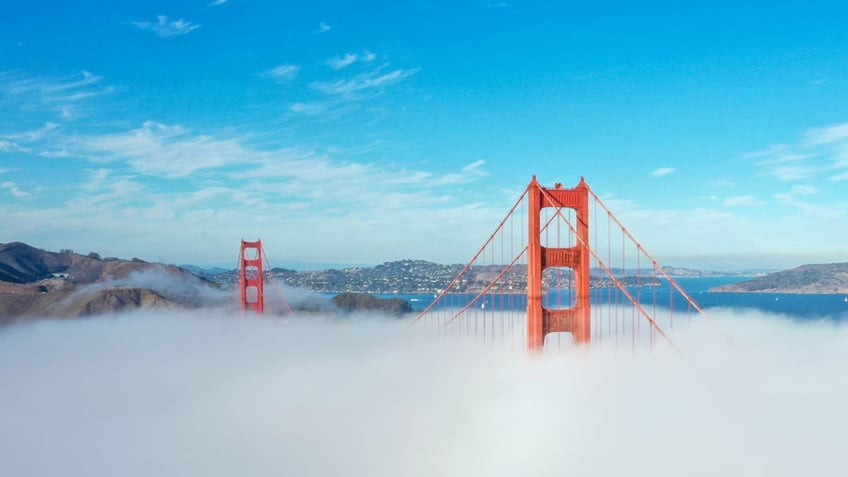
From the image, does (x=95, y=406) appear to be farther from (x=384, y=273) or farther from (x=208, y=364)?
(x=384, y=273)

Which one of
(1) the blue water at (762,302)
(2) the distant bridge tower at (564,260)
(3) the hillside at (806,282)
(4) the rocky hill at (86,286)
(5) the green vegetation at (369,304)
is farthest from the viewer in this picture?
(3) the hillside at (806,282)

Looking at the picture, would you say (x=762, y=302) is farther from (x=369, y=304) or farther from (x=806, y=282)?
(x=369, y=304)

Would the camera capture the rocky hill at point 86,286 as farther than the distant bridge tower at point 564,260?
Yes

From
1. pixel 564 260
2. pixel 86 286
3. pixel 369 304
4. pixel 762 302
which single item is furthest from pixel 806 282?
pixel 564 260

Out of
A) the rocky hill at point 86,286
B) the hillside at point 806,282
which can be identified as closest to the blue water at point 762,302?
the hillside at point 806,282

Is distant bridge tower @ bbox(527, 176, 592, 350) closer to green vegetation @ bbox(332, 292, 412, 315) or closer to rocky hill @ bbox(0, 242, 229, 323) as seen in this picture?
green vegetation @ bbox(332, 292, 412, 315)

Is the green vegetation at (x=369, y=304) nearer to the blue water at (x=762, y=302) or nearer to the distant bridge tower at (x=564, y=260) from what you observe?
the blue water at (x=762, y=302)

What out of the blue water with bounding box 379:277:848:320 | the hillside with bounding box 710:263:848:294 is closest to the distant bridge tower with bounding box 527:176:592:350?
the blue water with bounding box 379:277:848:320

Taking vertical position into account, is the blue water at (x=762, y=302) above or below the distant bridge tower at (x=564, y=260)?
below
